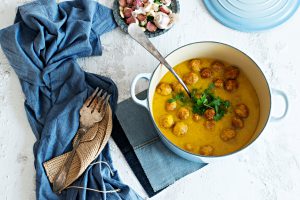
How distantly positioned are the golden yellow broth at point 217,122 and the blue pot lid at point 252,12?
0.16m

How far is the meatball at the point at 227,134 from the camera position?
996mm

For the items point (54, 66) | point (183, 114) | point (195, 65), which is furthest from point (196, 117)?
point (54, 66)

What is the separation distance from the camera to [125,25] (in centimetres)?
112

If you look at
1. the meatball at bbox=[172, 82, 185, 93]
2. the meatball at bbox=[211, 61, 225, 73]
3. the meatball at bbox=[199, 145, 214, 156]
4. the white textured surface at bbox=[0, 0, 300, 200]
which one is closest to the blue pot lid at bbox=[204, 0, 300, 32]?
the white textured surface at bbox=[0, 0, 300, 200]

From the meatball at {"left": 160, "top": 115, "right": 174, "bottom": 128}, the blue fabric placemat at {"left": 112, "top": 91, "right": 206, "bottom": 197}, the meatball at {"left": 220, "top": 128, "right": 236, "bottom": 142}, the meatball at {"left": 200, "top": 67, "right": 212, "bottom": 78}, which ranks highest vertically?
the meatball at {"left": 200, "top": 67, "right": 212, "bottom": 78}

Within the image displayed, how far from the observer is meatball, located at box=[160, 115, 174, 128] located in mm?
1001

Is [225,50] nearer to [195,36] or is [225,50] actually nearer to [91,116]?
[195,36]

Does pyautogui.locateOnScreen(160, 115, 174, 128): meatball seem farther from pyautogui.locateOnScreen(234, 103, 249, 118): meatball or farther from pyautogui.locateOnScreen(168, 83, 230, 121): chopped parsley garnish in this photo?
pyautogui.locateOnScreen(234, 103, 249, 118): meatball

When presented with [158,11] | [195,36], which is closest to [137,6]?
[158,11]

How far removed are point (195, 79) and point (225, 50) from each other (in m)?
0.10

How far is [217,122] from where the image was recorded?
1.01m

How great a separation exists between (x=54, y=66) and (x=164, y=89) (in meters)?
0.28

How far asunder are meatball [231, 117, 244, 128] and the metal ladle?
0.12 metres

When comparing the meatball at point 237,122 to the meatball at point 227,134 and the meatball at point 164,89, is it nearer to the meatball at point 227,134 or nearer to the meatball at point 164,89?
the meatball at point 227,134
